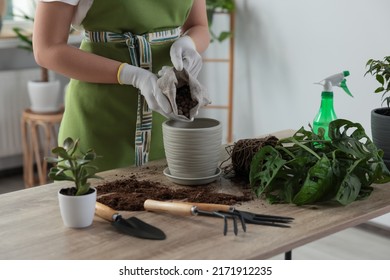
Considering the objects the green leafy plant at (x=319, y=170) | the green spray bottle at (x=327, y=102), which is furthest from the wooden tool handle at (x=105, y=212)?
the green spray bottle at (x=327, y=102)

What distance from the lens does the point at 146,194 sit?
1.79 m

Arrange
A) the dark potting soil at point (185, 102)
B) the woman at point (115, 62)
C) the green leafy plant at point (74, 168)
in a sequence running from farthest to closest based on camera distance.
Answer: the woman at point (115, 62) → the dark potting soil at point (185, 102) → the green leafy plant at point (74, 168)

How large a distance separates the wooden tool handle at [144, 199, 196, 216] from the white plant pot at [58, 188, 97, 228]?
0.16m

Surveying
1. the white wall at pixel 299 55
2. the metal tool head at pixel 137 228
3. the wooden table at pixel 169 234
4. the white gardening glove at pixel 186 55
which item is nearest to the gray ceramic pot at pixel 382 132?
the wooden table at pixel 169 234

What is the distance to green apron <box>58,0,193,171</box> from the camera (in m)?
2.21

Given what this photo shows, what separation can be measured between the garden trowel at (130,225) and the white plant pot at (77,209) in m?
0.05

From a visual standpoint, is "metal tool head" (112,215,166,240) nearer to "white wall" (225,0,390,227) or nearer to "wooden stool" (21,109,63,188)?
"white wall" (225,0,390,227)

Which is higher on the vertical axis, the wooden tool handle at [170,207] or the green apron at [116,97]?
the green apron at [116,97]

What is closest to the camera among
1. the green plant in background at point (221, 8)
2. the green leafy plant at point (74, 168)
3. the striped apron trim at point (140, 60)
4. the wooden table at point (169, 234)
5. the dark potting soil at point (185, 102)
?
the wooden table at point (169, 234)

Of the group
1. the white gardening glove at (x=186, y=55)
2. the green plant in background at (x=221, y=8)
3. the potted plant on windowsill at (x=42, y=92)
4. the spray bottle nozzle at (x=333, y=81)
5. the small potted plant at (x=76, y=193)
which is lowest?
the small potted plant at (x=76, y=193)

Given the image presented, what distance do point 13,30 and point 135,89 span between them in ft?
9.13

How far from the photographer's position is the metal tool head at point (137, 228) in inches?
59.8

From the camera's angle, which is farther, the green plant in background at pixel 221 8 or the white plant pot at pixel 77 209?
the green plant in background at pixel 221 8

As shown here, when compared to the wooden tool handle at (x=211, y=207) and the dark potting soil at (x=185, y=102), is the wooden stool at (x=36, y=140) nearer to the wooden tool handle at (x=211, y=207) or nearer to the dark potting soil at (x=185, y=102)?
the dark potting soil at (x=185, y=102)
